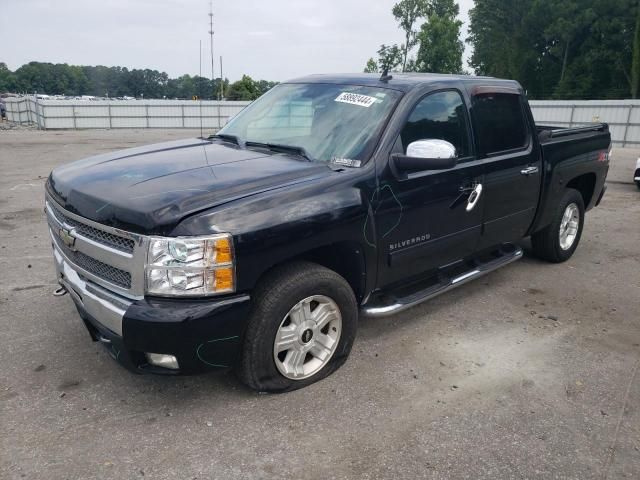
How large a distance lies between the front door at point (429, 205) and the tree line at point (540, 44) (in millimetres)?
39793

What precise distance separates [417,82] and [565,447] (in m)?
2.50

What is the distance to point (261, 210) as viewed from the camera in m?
2.85

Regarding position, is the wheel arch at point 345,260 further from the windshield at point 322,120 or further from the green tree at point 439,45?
the green tree at point 439,45

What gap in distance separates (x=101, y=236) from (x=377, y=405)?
1.82 meters

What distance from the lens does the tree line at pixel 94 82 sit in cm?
10650

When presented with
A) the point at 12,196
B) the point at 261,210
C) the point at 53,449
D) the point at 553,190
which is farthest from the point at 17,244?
the point at 553,190

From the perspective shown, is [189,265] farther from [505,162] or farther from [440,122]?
[505,162]

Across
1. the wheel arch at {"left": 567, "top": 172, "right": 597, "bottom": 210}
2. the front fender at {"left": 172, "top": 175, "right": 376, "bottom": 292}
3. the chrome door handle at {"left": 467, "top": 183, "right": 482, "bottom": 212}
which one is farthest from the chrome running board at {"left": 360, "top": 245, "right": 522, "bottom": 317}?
the wheel arch at {"left": 567, "top": 172, "right": 597, "bottom": 210}

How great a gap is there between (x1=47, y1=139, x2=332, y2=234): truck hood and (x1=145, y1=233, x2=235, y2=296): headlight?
10 cm

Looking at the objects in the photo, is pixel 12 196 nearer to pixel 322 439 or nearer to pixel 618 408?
pixel 322 439

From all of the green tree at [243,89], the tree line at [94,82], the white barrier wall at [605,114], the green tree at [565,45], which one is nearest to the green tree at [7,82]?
the tree line at [94,82]

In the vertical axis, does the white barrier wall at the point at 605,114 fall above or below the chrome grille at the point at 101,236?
above

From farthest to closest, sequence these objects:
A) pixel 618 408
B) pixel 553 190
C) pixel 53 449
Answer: pixel 553 190 → pixel 618 408 → pixel 53 449

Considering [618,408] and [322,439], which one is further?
[618,408]
